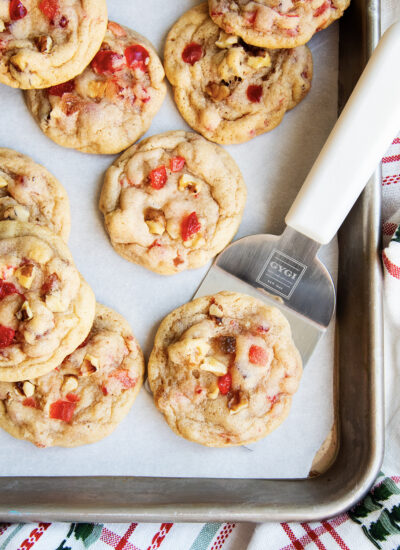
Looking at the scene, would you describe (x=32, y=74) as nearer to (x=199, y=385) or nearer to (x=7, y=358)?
(x=7, y=358)

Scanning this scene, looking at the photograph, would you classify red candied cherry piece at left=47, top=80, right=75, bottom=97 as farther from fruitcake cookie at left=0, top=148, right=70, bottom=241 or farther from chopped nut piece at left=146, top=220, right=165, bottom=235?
chopped nut piece at left=146, top=220, right=165, bottom=235

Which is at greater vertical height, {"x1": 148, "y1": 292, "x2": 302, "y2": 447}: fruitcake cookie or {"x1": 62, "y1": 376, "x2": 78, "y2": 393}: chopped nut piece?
{"x1": 148, "y1": 292, "x2": 302, "y2": 447}: fruitcake cookie

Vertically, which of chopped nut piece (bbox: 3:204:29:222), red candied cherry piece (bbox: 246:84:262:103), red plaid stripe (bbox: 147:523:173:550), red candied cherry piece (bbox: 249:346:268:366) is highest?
red candied cherry piece (bbox: 246:84:262:103)

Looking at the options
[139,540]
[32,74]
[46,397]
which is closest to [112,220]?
[32,74]

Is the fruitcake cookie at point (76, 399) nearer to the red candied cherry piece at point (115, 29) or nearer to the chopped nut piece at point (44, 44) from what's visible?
the chopped nut piece at point (44, 44)

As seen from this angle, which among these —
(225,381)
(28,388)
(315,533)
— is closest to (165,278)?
(225,381)

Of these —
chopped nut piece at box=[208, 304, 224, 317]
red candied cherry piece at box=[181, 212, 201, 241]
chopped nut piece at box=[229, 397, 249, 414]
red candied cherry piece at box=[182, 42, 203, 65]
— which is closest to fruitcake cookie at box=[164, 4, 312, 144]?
red candied cherry piece at box=[182, 42, 203, 65]

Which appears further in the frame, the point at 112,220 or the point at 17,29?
the point at 112,220
